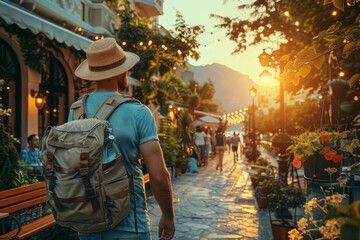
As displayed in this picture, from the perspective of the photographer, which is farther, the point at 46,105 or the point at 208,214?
the point at 46,105

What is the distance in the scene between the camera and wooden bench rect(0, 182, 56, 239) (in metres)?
4.14

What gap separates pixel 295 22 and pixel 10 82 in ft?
32.4

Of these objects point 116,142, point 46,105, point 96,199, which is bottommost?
point 96,199

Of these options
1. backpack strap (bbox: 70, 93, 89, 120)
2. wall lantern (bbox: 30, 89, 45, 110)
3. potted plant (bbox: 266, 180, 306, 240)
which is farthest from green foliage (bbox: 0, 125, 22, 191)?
wall lantern (bbox: 30, 89, 45, 110)

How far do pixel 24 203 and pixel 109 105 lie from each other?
3099 mm

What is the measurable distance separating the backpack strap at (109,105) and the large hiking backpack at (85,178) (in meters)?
0.12

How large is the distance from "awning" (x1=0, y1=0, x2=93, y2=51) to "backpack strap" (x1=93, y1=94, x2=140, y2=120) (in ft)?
16.9

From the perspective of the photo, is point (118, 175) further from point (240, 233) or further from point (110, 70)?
point (240, 233)

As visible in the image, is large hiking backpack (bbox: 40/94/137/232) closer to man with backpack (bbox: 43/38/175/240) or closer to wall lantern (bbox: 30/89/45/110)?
man with backpack (bbox: 43/38/175/240)

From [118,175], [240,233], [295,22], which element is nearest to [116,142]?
[118,175]

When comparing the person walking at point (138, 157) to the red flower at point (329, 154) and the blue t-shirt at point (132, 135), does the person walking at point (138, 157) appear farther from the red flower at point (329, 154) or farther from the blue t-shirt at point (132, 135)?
the red flower at point (329, 154)

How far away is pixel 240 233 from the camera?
6.43 m

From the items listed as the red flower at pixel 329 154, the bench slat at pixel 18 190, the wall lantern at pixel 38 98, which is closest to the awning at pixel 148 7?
the wall lantern at pixel 38 98

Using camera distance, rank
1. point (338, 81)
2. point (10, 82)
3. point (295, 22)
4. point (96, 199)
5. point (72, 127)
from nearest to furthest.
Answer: point (96, 199), point (72, 127), point (10, 82), point (338, 81), point (295, 22)
